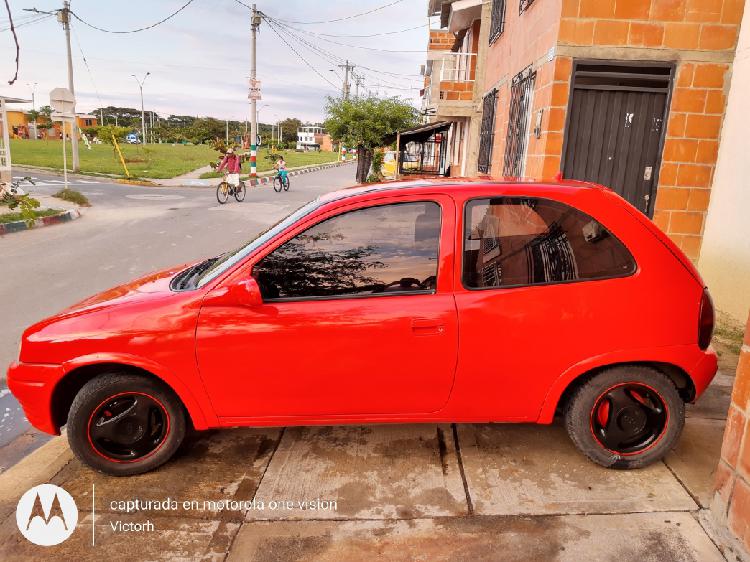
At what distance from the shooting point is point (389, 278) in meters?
3.07

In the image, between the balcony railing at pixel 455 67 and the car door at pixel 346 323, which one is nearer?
the car door at pixel 346 323

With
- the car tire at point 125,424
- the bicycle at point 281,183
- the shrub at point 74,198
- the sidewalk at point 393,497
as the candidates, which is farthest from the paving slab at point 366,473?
the bicycle at point 281,183

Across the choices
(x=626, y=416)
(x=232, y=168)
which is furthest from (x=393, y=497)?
(x=232, y=168)

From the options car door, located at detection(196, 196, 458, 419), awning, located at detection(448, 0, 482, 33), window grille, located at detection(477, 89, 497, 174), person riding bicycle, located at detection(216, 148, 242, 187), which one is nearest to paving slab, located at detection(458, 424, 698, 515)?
car door, located at detection(196, 196, 458, 419)

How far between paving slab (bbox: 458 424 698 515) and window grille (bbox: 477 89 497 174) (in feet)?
31.5

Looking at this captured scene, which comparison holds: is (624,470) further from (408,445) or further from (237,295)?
(237,295)

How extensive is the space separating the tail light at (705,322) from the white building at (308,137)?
156653 mm

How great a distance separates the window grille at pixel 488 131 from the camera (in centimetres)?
1249

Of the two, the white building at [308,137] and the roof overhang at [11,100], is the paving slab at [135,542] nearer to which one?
the roof overhang at [11,100]

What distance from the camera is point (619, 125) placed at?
23.2 feet

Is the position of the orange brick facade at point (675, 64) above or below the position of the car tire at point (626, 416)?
above

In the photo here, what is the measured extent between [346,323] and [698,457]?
2.30m

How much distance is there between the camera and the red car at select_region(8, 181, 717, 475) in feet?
9.81

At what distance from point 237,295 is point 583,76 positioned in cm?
584
